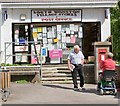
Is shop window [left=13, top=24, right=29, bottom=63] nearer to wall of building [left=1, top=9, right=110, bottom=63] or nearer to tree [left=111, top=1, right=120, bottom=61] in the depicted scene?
wall of building [left=1, top=9, right=110, bottom=63]

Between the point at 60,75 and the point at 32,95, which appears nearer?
the point at 32,95

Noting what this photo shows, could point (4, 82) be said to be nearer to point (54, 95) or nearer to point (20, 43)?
point (54, 95)

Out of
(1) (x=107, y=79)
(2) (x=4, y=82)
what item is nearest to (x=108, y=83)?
(1) (x=107, y=79)

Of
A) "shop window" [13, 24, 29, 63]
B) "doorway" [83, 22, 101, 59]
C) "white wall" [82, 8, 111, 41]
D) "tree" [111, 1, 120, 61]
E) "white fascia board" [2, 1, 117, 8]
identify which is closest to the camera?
"white fascia board" [2, 1, 117, 8]

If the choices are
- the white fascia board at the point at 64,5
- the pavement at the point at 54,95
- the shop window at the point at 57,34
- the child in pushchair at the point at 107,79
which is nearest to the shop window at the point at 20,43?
the shop window at the point at 57,34

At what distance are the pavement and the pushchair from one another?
22cm

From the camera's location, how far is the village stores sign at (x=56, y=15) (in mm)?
20078

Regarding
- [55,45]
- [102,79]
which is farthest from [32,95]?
[55,45]

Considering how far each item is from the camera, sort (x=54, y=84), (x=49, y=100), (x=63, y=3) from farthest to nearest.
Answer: (x=63, y=3)
(x=54, y=84)
(x=49, y=100)

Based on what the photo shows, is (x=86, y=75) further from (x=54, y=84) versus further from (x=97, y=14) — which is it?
(x=97, y=14)

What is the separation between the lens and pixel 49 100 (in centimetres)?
1204

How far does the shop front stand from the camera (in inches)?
787

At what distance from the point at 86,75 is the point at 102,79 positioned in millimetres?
3684

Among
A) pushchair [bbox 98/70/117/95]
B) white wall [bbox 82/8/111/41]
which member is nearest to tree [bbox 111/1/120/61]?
white wall [bbox 82/8/111/41]
